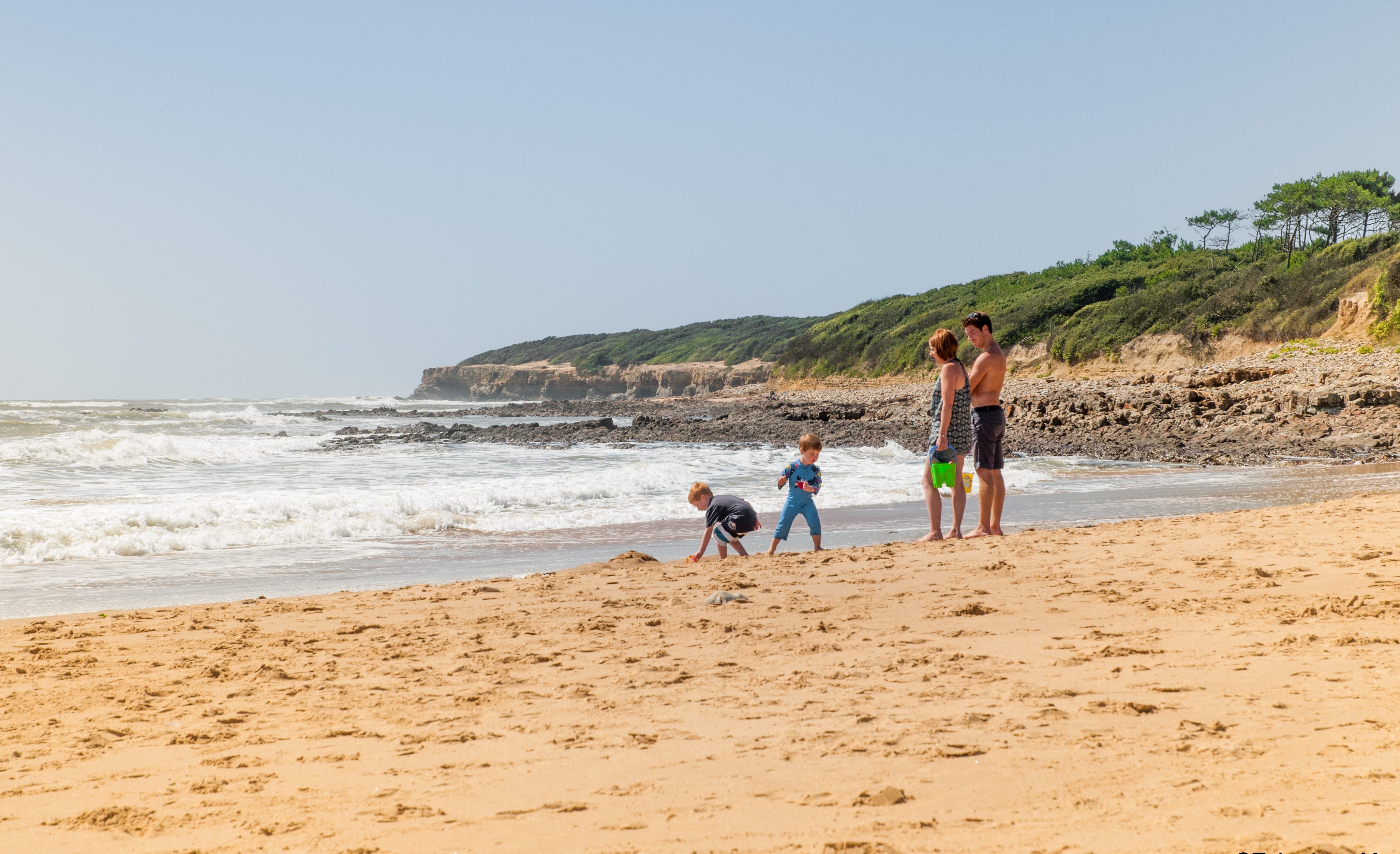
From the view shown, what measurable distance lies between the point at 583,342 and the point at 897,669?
4540 inches

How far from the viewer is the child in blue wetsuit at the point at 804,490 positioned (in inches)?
298

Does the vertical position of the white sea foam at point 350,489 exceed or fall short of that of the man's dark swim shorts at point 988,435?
it falls short

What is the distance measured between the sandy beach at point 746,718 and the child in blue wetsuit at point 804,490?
1.78 meters

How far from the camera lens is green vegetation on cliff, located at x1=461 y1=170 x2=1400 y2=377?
30.0 m

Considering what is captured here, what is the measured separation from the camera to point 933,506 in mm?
7633

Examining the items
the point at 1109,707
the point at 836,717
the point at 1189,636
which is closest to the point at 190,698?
the point at 836,717

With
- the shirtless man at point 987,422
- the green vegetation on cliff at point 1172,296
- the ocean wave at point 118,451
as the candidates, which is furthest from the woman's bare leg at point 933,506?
the green vegetation on cliff at point 1172,296

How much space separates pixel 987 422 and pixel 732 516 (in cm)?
232

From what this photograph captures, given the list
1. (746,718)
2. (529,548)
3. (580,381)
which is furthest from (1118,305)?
(580,381)

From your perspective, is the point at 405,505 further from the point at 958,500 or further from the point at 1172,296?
the point at 1172,296

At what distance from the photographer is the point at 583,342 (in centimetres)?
11725

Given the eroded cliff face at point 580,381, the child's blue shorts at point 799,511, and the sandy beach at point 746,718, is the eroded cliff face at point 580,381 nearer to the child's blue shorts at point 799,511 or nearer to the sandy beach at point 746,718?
the child's blue shorts at point 799,511

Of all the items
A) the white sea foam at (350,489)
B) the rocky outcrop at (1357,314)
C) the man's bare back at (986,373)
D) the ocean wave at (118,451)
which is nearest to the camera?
the man's bare back at (986,373)

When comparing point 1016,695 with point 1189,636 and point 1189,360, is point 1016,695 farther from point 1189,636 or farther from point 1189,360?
point 1189,360
